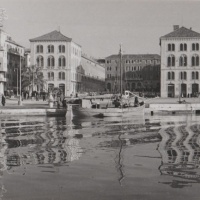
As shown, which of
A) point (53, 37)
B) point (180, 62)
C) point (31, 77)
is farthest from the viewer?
point (53, 37)

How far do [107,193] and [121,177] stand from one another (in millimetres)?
1881

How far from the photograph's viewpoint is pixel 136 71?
457 feet

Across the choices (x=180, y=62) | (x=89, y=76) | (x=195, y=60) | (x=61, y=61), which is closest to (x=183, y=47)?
(x=180, y=62)

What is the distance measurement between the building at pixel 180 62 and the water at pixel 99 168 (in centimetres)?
6477

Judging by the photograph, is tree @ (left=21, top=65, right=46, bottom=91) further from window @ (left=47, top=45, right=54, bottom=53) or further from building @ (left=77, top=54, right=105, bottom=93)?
building @ (left=77, top=54, right=105, bottom=93)

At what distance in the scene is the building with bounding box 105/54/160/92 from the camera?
136 meters

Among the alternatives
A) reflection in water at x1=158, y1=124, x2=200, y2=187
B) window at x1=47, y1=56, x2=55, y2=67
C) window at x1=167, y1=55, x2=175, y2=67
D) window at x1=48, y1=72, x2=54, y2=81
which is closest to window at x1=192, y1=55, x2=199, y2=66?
window at x1=167, y1=55, x2=175, y2=67

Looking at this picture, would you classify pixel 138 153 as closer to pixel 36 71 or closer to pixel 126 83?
pixel 36 71

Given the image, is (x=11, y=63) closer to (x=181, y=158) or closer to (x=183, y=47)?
(x=183, y=47)

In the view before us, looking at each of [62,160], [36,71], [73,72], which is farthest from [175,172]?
[73,72]

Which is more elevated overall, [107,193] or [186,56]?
[186,56]

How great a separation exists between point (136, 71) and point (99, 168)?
126 m

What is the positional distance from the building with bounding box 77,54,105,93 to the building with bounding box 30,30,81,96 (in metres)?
11.7

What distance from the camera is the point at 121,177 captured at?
1282 cm
